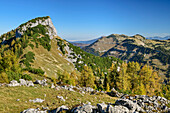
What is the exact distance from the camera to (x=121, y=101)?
61.9 ft

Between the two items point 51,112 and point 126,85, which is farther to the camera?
point 126,85

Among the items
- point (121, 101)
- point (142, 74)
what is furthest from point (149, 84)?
point (121, 101)

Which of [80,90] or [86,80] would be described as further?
[86,80]

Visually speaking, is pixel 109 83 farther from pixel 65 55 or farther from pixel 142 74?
pixel 65 55

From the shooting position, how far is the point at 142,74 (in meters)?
63.1

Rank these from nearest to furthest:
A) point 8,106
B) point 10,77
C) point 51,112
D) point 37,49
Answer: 1. point 51,112
2. point 8,106
3. point 10,77
4. point 37,49

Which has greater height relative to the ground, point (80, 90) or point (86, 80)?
point (80, 90)

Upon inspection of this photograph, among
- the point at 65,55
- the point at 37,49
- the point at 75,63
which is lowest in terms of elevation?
the point at 75,63

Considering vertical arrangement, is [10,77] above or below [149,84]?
above

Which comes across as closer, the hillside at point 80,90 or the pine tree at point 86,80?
the hillside at point 80,90

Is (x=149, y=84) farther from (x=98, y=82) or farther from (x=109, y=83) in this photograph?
(x=98, y=82)

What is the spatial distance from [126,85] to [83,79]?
2568cm

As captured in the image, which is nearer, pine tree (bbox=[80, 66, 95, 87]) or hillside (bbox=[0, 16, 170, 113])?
hillside (bbox=[0, 16, 170, 113])

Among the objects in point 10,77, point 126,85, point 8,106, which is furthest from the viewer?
point 126,85
